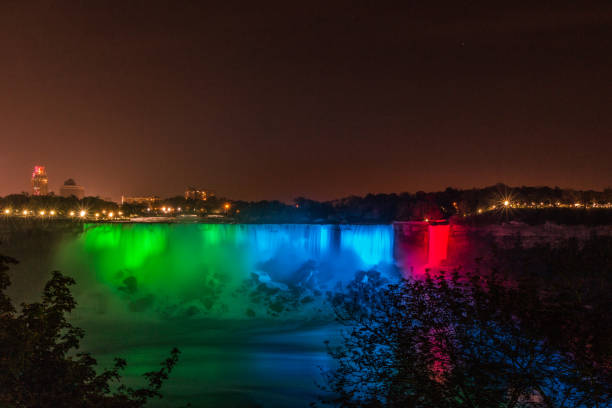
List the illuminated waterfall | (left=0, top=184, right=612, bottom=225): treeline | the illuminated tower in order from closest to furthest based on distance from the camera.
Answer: the illuminated waterfall < (left=0, top=184, right=612, bottom=225): treeline < the illuminated tower

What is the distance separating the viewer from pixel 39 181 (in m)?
172

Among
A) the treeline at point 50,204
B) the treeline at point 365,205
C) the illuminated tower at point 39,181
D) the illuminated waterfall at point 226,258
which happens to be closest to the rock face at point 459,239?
the illuminated waterfall at point 226,258

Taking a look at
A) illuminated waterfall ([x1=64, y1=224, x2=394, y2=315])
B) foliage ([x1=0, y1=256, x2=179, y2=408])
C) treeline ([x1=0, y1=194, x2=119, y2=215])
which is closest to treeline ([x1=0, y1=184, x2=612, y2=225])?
treeline ([x1=0, y1=194, x2=119, y2=215])

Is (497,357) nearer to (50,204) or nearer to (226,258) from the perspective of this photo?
(226,258)

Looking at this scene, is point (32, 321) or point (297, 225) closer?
point (32, 321)

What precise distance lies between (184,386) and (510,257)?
898 inches

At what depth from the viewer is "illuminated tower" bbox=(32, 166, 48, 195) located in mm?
167625

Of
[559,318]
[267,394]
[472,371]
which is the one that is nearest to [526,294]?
[559,318]

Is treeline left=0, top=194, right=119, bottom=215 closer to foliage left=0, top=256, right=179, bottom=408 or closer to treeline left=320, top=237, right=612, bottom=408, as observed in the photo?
foliage left=0, top=256, right=179, bottom=408

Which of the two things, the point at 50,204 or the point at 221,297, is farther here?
the point at 50,204

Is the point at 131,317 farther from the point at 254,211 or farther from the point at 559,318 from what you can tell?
the point at 254,211

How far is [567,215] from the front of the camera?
38188 mm

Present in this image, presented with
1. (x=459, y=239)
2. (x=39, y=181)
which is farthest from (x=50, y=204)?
(x=39, y=181)

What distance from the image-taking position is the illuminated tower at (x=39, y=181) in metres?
168
